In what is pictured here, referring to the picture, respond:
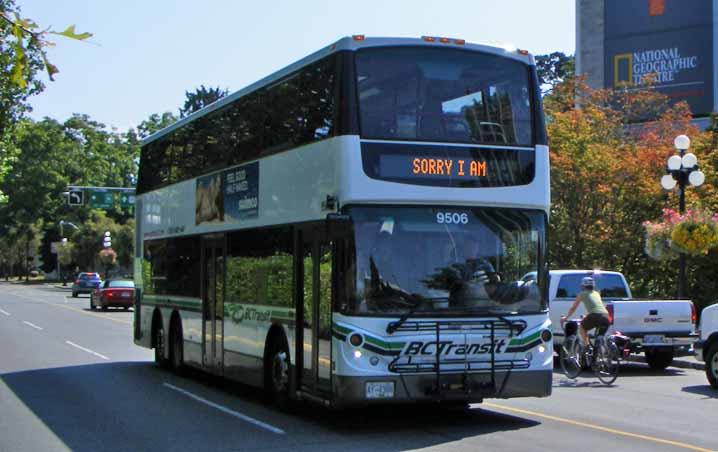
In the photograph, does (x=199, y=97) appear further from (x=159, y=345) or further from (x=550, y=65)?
(x=159, y=345)

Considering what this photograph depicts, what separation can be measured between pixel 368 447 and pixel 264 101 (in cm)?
531

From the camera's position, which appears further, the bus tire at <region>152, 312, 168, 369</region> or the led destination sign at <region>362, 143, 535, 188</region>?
the bus tire at <region>152, 312, 168, 369</region>

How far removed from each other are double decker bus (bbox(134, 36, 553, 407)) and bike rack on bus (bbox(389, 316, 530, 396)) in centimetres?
2

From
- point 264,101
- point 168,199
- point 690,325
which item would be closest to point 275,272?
point 264,101

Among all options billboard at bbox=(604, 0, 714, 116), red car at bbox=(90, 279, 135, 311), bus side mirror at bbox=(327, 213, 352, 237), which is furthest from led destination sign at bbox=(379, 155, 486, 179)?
billboard at bbox=(604, 0, 714, 116)

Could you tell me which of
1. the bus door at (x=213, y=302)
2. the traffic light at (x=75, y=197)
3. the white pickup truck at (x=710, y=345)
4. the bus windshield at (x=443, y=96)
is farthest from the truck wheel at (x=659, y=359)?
the traffic light at (x=75, y=197)

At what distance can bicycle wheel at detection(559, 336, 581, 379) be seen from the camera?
16.6 meters

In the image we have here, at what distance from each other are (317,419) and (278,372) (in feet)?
2.95

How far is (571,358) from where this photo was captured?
16.6 meters

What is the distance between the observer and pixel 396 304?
34.9 feet

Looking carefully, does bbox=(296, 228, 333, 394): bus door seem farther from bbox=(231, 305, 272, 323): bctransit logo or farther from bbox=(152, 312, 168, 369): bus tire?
bbox=(152, 312, 168, 369): bus tire

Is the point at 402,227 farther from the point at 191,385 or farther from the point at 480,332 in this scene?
the point at 191,385

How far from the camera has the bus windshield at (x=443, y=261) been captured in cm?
1062

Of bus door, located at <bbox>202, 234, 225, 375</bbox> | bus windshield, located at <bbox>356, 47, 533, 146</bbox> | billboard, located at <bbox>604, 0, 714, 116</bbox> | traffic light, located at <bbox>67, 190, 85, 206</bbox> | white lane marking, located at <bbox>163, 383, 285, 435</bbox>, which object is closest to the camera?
bus windshield, located at <bbox>356, 47, 533, 146</bbox>
